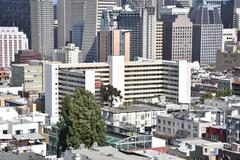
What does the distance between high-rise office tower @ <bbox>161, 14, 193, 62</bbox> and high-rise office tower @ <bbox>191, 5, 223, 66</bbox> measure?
13.1ft

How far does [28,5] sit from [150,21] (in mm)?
63222

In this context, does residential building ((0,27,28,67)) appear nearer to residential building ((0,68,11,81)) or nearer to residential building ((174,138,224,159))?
residential building ((0,68,11,81))

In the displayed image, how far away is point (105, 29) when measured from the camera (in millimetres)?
132125

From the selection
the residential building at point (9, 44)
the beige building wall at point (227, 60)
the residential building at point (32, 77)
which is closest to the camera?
the residential building at point (32, 77)

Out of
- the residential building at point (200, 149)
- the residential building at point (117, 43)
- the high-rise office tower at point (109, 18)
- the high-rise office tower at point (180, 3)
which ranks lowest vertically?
the residential building at point (200, 149)

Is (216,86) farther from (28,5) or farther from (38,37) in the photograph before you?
(28,5)

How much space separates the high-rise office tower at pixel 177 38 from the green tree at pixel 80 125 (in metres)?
93.9

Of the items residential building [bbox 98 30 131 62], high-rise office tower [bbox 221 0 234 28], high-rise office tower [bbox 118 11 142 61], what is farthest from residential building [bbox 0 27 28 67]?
high-rise office tower [bbox 221 0 234 28]

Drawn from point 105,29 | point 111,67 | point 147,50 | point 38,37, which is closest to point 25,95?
point 111,67

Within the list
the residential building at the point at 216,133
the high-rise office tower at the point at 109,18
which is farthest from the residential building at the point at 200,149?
the high-rise office tower at the point at 109,18

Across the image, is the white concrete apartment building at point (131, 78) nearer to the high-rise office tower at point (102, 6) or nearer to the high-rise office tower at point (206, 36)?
the high-rise office tower at point (206, 36)

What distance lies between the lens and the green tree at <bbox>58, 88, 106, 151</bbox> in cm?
3341

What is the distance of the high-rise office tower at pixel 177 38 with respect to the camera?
5103 inches

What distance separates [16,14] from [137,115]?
13375 centimetres
